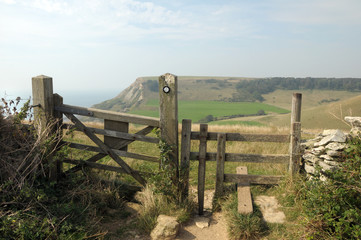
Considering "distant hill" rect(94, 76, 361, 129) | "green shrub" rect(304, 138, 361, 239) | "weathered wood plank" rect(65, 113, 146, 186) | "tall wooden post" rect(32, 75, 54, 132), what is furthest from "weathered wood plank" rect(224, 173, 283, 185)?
"distant hill" rect(94, 76, 361, 129)

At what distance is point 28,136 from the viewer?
5238 millimetres

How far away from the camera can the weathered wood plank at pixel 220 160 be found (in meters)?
5.59

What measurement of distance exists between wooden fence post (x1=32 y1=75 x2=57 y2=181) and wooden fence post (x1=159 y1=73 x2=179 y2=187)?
2.47 m

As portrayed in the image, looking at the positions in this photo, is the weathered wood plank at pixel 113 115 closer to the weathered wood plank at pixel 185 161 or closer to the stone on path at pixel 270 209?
the weathered wood plank at pixel 185 161

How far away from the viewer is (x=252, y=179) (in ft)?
19.3

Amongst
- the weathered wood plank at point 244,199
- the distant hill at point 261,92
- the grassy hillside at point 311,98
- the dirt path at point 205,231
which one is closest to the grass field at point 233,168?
the weathered wood plank at point 244,199

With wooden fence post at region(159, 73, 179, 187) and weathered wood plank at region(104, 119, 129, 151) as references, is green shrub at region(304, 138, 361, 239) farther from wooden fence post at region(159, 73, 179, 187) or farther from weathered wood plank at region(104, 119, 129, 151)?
weathered wood plank at region(104, 119, 129, 151)

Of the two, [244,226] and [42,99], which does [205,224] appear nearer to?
[244,226]

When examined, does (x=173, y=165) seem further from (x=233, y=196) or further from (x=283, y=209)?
(x=283, y=209)

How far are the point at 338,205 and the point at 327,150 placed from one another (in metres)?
1.26

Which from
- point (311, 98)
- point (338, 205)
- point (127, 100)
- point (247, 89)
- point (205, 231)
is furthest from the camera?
point (127, 100)

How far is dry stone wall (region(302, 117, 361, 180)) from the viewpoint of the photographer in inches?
193

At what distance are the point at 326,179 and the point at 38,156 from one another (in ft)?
17.9

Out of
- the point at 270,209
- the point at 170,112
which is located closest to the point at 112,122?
the point at 170,112
